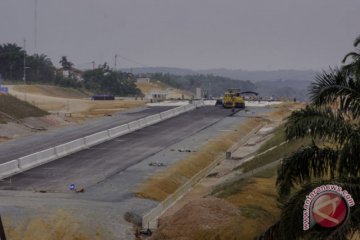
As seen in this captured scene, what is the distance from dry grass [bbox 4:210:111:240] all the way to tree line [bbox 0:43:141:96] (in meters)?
126

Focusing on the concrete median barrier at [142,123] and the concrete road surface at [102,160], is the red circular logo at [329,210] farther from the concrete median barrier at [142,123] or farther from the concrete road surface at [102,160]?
the concrete median barrier at [142,123]

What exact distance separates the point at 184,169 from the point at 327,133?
29235 mm

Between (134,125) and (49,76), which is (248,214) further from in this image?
(49,76)

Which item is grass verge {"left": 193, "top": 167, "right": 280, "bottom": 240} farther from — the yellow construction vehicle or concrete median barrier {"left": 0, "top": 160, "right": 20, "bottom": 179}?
the yellow construction vehicle

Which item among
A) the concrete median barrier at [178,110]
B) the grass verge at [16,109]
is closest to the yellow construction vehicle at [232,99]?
the concrete median barrier at [178,110]

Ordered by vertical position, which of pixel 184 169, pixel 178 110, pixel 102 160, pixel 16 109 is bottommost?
pixel 184 169

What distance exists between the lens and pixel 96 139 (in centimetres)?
5312

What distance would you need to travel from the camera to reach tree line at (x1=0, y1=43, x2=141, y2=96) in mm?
158000

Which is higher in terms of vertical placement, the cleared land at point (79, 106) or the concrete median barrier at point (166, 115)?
the concrete median barrier at point (166, 115)

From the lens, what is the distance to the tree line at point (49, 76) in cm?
15800

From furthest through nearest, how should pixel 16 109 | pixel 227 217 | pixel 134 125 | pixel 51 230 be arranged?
1. pixel 16 109
2. pixel 134 125
3. pixel 51 230
4. pixel 227 217

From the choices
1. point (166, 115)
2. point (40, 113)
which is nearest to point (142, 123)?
point (166, 115)

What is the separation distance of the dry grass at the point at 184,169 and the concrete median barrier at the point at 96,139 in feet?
27.4

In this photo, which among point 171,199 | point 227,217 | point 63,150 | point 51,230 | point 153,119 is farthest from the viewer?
point 153,119
